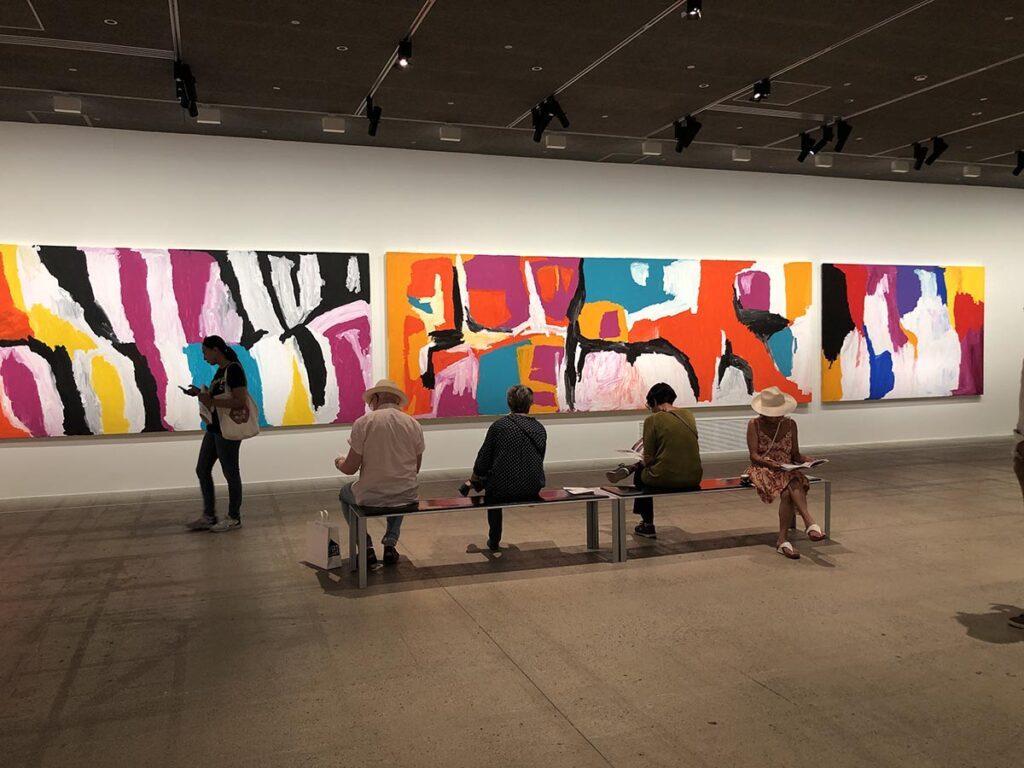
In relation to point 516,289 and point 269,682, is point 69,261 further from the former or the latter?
point 269,682

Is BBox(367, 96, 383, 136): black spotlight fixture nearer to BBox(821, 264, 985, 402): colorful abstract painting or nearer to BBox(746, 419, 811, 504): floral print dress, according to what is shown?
BBox(746, 419, 811, 504): floral print dress

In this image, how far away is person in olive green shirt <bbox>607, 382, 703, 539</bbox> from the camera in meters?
6.34

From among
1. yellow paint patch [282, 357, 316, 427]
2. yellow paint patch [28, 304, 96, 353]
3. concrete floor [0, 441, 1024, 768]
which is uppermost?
yellow paint patch [28, 304, 96, 353]

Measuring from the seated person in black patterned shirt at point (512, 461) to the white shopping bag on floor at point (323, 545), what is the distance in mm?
966

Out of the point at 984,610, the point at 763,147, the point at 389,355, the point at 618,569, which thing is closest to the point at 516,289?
the point at 389,355

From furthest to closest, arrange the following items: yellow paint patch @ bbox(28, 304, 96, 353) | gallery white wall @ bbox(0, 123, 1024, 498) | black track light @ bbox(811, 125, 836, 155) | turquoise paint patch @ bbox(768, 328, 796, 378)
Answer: turquoise paint patch @ bbox(768, 328, 796, 378) < black track light @ bbox(811, 125, 836, 155) < gallery white wall @ bbox(0, 123, 1024, 498) < yellow paint patch @ bbox(28, 304, 96, 353)

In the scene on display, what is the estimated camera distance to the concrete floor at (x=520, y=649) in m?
3.35

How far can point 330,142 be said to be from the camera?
957 cm

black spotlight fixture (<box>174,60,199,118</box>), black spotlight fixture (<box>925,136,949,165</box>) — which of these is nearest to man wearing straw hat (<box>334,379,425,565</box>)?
black spotlight fixture (<box>174,60,199,118</box>)

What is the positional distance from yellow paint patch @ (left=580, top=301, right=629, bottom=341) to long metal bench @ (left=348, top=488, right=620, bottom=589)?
14.9ft

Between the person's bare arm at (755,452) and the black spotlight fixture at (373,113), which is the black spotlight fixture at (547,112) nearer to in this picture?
the black spotlight fixture at (373,113)

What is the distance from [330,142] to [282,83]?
2155mm

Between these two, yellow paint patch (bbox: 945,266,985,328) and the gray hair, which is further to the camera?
yellow paint patch (bbox: 945,266,985,328)

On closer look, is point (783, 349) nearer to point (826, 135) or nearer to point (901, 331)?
point (901, 331)
